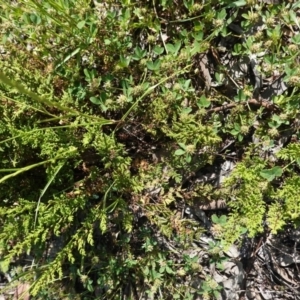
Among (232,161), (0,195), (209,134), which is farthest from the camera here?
(232,161)

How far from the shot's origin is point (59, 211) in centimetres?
185

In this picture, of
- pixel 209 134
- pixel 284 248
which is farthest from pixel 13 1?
pixel 284 248

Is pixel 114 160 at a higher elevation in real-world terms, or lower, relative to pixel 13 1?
lower

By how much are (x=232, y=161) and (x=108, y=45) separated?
80 cm

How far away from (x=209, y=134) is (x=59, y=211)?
28.2 inches

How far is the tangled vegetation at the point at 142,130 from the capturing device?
1.79 metres

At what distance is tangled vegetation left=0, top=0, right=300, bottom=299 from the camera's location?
1791mm

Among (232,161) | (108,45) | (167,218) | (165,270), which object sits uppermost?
(108,45)

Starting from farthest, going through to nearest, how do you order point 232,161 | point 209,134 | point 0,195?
point 232,161 → point 0,195 → point 209,134

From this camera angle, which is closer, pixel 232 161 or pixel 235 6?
pixel 235 6

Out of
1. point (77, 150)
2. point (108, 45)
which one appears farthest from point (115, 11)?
point (77, 150)

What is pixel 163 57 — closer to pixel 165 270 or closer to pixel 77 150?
pixel 77 150

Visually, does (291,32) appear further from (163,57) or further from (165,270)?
(165,270)

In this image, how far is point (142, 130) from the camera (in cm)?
208
